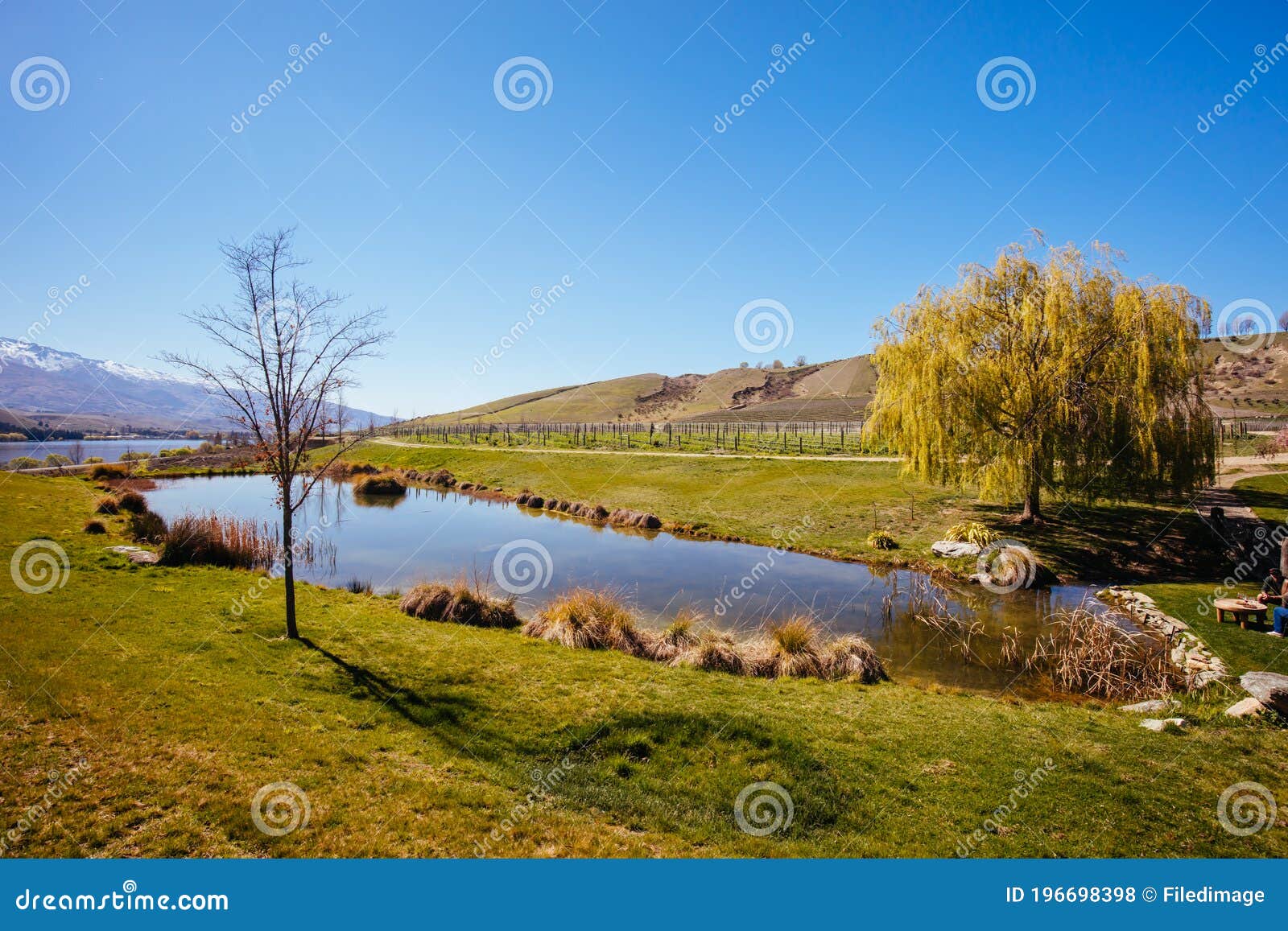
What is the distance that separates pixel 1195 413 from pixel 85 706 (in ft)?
98.3

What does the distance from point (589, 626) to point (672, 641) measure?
6.34ft

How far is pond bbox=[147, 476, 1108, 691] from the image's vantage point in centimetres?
1458

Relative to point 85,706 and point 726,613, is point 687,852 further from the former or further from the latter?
point 726,613

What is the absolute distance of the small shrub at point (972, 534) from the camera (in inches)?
845

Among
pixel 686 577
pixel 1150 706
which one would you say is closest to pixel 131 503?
pixel 686 577

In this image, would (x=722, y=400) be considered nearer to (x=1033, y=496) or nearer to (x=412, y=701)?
(x=1033, y=496)

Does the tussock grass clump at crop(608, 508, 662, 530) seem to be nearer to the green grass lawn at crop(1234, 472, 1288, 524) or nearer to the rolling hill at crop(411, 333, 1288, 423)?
the green grass lawn at crop(1234, 472, 1288, 524)

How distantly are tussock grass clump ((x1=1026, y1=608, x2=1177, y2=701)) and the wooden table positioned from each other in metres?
1.86

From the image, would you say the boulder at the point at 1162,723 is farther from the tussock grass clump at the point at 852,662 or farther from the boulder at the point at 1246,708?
the tussock grass clump at the point at 852,662

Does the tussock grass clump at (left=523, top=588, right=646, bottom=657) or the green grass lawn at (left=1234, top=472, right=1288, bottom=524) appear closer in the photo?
the tussock grass clump at (left=523, top=588, right=646, bottom=657)

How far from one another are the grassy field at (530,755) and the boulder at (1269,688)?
0.69 metres

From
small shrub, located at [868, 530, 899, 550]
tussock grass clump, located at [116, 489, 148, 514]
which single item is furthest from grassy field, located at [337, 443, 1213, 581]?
tussock grass clump, located at [116, 489, 148, 514]

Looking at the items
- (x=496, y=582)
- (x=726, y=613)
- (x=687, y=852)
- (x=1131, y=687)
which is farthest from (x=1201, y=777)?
(x=496, y=582)

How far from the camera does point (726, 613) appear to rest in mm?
16109
